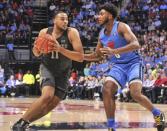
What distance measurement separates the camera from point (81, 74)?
78.3 feet

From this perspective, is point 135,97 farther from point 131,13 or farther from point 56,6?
point 56,6

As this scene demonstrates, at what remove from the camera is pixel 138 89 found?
755 cm

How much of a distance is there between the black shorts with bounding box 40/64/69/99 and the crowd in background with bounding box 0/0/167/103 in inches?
304

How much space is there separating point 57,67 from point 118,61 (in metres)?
0.98

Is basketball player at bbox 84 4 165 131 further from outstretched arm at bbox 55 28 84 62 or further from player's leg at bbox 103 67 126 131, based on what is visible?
outstretched arm at bbox 55 28 84 62

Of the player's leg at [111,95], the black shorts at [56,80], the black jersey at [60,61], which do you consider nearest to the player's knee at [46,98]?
the black shorts at [56,80]

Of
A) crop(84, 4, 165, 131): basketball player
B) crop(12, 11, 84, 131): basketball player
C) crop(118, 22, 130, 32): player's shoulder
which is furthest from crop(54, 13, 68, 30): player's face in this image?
crop(118, 22, 130, 32): player's shoulder

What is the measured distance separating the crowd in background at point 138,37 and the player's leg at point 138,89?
23.8ft

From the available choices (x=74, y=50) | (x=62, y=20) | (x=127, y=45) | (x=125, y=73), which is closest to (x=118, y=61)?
(x=125, y=73)

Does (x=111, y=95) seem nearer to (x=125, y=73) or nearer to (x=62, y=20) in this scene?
(x=125, y=73)

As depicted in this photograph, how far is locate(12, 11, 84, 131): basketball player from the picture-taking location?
701 cm

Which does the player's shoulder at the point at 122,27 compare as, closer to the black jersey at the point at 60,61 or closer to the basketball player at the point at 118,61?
the basketball player at the point at 118,61

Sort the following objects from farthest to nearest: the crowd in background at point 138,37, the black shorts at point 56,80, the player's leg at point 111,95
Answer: the crowd in background at point 138,37 < the player's leg at point 111,95 < the black shorts at point 56,80

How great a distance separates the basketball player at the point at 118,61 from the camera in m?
7.41
